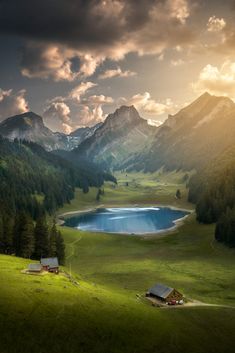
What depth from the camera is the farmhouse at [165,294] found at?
83619 millimetres

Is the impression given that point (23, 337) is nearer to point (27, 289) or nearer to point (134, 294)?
point (27, 289)

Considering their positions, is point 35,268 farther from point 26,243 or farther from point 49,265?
point 26,243

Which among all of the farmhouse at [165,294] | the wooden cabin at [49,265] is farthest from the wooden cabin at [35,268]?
the farmhouse at [165,294]

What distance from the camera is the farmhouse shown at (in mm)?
83619

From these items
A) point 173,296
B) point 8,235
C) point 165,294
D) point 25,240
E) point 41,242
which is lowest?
point 173,296

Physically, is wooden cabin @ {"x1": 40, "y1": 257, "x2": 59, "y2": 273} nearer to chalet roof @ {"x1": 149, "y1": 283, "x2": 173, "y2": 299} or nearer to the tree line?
chalet roof @ {"x1": 149, "y1": 283, "x2": 173, "y2": 299}

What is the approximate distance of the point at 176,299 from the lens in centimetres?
8488

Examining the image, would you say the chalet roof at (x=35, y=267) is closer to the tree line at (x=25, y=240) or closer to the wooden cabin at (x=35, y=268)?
the wooden cabin at (x=35, y=268)

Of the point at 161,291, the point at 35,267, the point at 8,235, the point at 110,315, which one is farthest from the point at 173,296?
the point at 8,235

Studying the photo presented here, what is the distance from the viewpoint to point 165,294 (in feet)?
275

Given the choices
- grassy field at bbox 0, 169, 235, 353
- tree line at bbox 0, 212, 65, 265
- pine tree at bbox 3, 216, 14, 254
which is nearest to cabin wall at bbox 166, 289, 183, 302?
grassy field at bbox 0, 169, 235, 353

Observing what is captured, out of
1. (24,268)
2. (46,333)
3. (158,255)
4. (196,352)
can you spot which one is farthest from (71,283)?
(158,255)

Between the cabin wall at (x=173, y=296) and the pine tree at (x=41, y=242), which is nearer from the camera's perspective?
the cabin wall at (x=173, y=296)

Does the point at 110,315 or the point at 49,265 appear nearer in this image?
the point at 110,315
